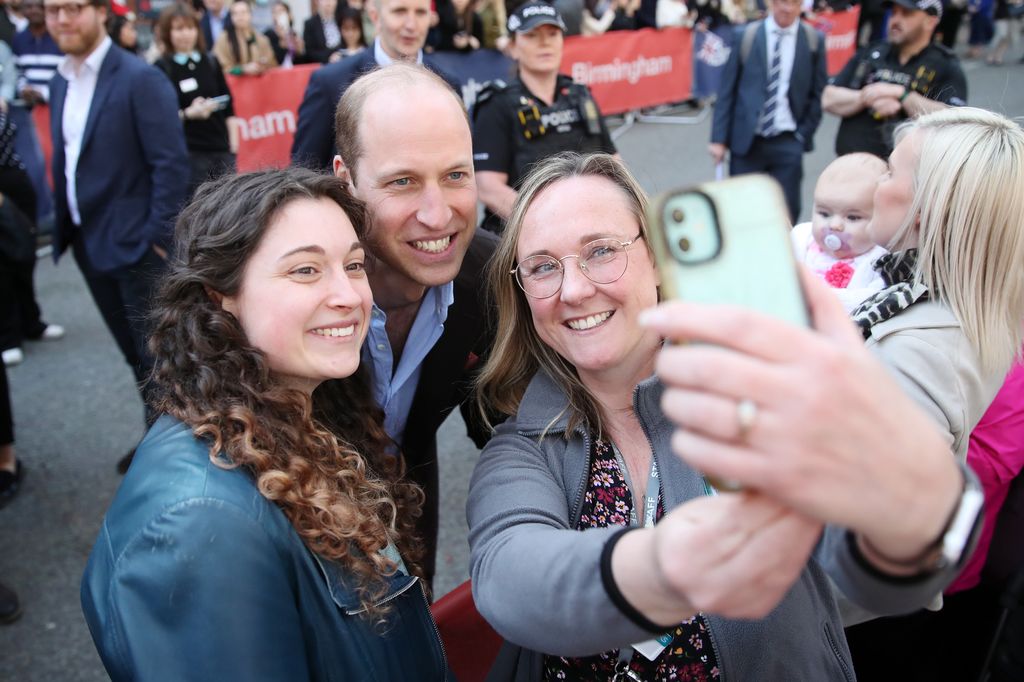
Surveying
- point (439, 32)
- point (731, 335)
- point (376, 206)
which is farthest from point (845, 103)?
point (439, 32)

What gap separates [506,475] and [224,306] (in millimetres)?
643

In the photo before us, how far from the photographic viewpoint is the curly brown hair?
130cm

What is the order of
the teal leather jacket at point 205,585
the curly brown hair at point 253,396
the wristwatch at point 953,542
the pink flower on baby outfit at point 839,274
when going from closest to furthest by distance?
the wristwatch at point 953,542
the teal leather jacket at point 205,585
the curly brown hair at point 253,396
the pink flower on baby outfit at point 839,274

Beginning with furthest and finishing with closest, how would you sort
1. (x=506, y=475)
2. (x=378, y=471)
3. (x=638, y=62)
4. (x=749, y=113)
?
1. (x=638, y=62)
2. (x=749, y=113)
3. (x=378, y=471)
4. (x=506, y=475)

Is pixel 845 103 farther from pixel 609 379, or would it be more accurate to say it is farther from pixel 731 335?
pixel 731 335

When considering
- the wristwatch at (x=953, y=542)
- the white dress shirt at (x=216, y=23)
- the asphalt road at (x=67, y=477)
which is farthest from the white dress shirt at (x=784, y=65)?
the white dress shirt at (x=216, y=23)

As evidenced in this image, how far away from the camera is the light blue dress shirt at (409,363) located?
193 cm

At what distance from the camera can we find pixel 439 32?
8.95m

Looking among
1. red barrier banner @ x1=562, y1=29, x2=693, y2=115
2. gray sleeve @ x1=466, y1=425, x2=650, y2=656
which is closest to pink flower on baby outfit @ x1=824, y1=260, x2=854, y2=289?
gray sleeve @ x1=466, y1=425, x2=650, y2=656

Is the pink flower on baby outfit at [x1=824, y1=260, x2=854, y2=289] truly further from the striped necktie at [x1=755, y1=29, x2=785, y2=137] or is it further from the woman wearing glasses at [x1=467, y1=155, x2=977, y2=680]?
the striped necktie at [x1=755, y1=29, x2=785, y2=137]

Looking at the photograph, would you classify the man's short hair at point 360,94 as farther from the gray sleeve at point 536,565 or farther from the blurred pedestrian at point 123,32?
the blurred pedestrian at point 123,32

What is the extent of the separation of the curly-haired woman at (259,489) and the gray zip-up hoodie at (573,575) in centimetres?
25

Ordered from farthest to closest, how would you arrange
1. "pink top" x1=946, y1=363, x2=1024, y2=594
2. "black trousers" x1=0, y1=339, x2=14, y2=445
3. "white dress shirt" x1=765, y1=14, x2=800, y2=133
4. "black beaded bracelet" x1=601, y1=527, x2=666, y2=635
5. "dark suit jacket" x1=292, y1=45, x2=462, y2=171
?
1. "white dress shirt" x1=765, y1=14, x2=800, y2=133
2. "black trousers" x1=0, y1=339, x2=14, y2=445
3. "dark suit jacket" x1=292, y1=45, x2=462, y2=171
4. "pink top" x1=946, y1=363, x2=1024, y2=594
5. "black beaded bracelet" x1=601, y1=527, x2=666, y2=635

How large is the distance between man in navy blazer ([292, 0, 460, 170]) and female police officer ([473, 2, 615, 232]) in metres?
0.30
